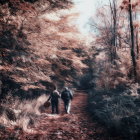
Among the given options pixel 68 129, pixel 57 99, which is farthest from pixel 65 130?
pixel 57 99

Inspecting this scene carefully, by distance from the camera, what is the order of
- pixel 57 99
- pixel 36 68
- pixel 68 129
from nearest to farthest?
pixel 68 129, pixel 36 68, pixel 57 99

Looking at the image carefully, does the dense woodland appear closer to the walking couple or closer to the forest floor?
the forest floor

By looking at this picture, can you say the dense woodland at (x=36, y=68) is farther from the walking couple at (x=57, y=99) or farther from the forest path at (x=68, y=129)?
the walking couple at (x=57, y=99)

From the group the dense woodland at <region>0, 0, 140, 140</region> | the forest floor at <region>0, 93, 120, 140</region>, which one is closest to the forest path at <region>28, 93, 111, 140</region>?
the forest floor at <region>0, 93, 120, 140</region>

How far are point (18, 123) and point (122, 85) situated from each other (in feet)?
26.0

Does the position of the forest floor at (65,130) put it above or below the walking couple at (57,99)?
below

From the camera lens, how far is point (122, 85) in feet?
42.6

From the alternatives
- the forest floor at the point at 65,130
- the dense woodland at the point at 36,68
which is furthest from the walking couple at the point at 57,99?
the forest floor at the point at 65,130

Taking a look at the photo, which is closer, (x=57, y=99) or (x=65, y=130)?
(x=65, y=130)

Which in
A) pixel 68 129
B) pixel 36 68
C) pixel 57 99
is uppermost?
pixel 36 68

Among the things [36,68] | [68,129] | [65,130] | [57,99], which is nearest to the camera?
[65,130]

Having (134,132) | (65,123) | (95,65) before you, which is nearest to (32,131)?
(65,123)

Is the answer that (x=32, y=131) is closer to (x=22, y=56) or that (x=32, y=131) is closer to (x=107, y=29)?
(x=22, y=56)

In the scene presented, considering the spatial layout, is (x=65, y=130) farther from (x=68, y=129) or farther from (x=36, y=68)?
(x=36, y=68)
